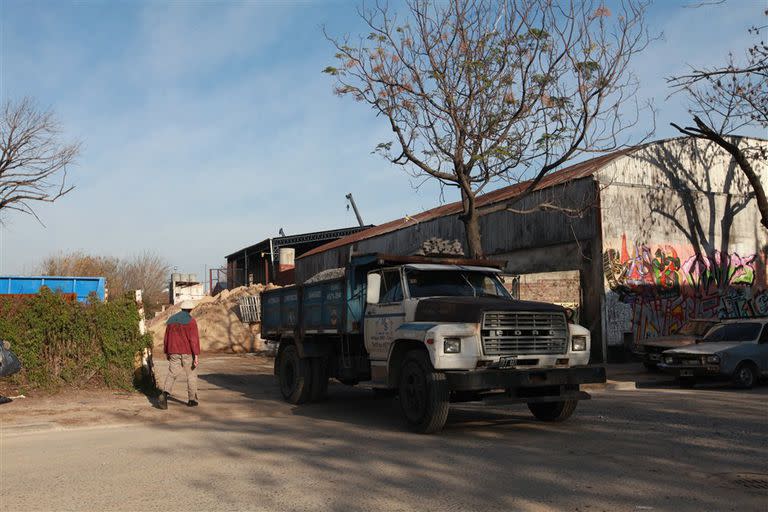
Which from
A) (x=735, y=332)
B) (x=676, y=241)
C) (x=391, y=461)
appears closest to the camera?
(x=391, y=461)

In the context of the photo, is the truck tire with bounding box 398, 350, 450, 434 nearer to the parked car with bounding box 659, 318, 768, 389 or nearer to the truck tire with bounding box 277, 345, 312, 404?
the truck tire with bounding box 277, 345, 312, 404

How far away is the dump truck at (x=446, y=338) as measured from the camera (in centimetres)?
878

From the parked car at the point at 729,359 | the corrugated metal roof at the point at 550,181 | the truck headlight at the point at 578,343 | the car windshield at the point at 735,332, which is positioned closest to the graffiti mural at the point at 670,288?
the corrugated metal roof at the point at 550,181

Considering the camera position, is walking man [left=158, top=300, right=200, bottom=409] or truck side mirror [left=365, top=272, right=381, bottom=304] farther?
walking man [left=158, top=300, right=200, bottom=409]

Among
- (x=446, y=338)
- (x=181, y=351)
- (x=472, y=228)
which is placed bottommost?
(x=181, y=351)

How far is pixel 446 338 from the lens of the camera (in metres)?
8.78

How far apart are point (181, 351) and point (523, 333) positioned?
6.32 metres

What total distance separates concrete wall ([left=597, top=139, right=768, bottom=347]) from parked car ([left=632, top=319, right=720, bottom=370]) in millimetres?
2912

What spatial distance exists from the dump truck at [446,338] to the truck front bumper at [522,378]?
13 millimetres

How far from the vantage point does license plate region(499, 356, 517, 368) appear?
8867 mm

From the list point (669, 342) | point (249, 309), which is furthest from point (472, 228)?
point (249, 309)

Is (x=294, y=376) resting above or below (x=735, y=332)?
below

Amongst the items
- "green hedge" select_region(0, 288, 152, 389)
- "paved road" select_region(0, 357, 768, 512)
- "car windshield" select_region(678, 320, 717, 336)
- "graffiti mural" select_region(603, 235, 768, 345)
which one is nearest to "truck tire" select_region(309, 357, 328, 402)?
"paved road" select_region(0, 357, 768, 512)

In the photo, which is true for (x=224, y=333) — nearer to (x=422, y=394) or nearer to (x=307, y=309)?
(x=307, y=309)
